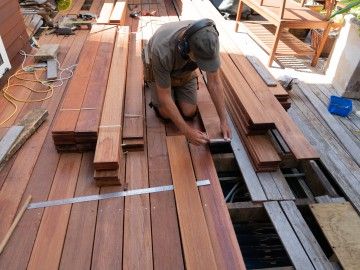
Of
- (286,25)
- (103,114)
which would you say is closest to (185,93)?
(103,114)

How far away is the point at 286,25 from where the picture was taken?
3912mm

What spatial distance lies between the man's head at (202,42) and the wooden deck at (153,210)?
0.86m

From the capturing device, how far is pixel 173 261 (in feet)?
5.72

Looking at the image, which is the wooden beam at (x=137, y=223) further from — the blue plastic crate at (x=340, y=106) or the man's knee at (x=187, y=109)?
the blue plastic crate at (x=340, y=106)

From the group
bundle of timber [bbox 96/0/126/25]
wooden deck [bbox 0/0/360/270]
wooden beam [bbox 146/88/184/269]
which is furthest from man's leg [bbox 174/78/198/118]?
bundle of timber [bbox 96/0/126/25]

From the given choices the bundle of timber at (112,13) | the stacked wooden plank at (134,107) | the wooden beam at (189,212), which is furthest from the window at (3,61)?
the wooden beam at (189,212)

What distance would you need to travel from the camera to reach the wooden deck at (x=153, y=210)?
176 centimetres

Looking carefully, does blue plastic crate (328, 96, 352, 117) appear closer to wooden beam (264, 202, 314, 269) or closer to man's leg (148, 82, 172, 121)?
wooden beam (264, 202, 314, 269)

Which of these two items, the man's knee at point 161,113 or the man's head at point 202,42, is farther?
the man's knee at point 161,113

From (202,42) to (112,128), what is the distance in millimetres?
1036

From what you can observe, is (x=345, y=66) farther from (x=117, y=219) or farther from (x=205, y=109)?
(x=117, y=219)

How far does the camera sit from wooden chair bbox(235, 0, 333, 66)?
390 centimetres

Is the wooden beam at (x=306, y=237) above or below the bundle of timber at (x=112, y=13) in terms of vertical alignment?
below

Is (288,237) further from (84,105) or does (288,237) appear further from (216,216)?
(84,105)
